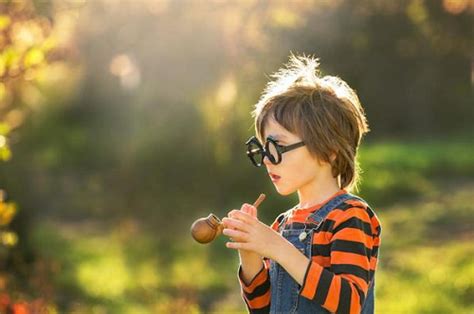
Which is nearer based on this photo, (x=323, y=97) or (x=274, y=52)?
(x=323, y=97)

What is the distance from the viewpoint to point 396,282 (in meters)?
7.74

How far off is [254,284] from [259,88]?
861 cm

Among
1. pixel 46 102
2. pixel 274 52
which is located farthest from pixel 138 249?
pixel 46 102

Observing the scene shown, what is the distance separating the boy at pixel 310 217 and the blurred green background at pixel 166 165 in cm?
237

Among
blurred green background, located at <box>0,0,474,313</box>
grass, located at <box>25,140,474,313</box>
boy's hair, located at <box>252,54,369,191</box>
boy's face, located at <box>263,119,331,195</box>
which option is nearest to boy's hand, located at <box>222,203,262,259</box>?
boy's face, located at <box>263,119,331,195</box>

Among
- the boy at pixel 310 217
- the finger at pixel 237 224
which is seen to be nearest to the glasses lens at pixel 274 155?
the boy at pixel 310 217

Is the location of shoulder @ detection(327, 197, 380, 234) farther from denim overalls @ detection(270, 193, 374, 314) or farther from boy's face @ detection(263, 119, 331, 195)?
boy's face @ detection(263, 119, 331, 195)

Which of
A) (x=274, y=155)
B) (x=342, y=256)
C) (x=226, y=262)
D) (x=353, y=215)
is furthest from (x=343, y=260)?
(x=226, y=262)

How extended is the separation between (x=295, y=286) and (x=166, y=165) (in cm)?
767

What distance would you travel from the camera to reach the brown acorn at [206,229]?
97.3 inches

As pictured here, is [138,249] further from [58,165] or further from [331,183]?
[331,183]

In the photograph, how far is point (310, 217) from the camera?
255 cm

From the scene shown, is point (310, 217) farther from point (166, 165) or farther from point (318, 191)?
point (166, 165)

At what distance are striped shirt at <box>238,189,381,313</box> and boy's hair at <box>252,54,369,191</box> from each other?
11 centimetres
